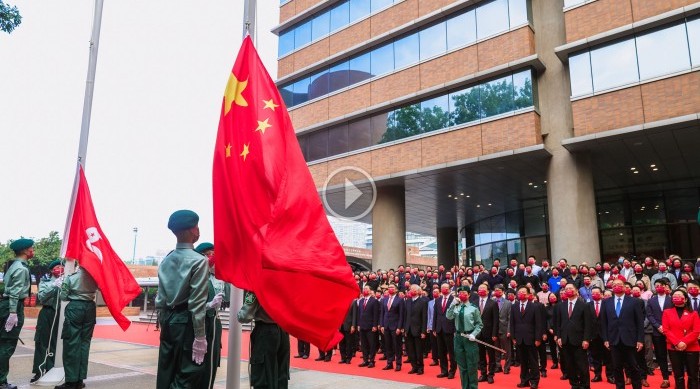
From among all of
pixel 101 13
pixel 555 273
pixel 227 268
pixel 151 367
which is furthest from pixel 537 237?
pixel 227 268

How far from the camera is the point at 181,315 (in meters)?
4.62

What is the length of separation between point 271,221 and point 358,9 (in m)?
23.9

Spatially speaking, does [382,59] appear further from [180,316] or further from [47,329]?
[180,316]

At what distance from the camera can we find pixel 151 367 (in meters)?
10.6

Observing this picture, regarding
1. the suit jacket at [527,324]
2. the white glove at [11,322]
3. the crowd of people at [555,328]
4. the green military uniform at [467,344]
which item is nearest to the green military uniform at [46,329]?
the white glove at [11,322]

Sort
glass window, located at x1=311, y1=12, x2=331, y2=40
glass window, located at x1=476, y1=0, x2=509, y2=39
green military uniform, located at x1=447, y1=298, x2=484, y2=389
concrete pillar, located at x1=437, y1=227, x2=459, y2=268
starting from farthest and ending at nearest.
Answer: concrete pillar, located at x1=437, y1=227, x2=459, y2=268
glass window, located at x1=311, y1=12, x2=331, y2=40
glass window, located at x1=476, y1=0, x2=509, y2=39
green military uniform, located at x1=447, y1=298, x2=484, y2=389

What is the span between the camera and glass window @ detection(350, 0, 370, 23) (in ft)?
82.8

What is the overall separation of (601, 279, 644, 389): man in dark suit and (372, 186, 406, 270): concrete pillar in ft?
47.9

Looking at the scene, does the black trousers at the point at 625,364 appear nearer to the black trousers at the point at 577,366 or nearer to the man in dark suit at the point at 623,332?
the man in dark suit at the point at 623,332

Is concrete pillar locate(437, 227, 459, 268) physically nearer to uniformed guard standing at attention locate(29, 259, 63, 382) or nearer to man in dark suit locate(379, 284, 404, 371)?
man in dark suit locate(379, 284, 404, 371)

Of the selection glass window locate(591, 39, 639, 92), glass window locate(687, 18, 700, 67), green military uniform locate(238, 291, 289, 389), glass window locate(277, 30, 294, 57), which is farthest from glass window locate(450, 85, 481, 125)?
green military uniform locate(238, 291, 289, 389)

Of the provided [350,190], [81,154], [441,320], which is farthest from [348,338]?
[350,190]

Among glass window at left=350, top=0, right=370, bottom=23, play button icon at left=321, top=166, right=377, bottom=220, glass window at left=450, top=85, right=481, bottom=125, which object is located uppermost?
glass window at left=350, top=0, right=370, bottom=23

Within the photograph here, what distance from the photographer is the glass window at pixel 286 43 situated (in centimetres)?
2941
